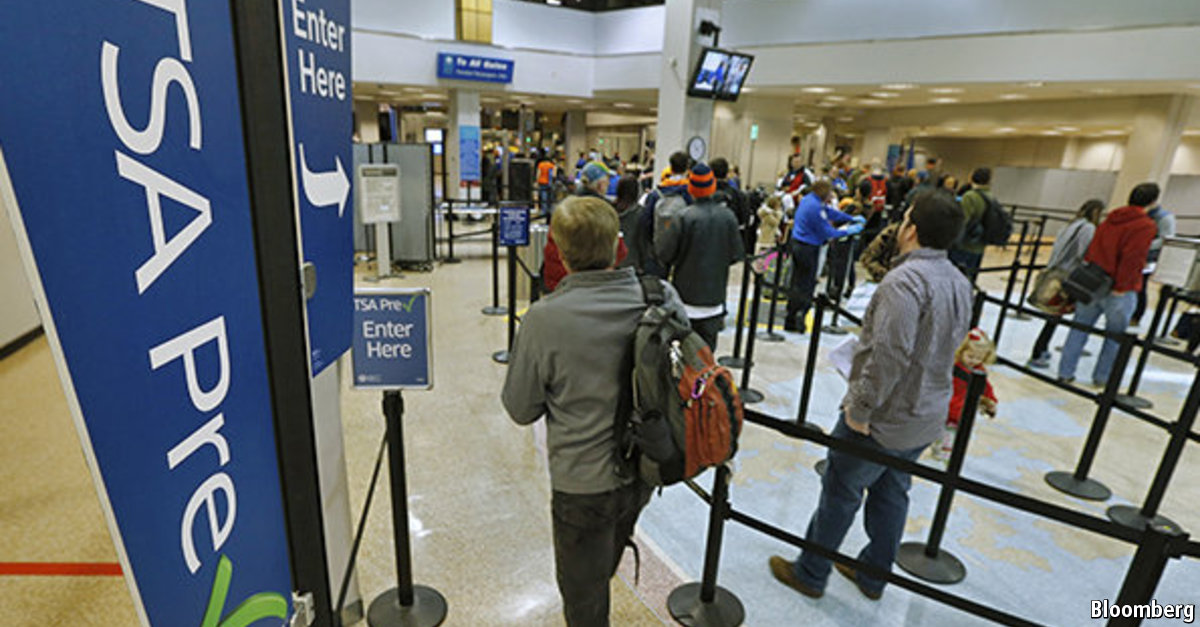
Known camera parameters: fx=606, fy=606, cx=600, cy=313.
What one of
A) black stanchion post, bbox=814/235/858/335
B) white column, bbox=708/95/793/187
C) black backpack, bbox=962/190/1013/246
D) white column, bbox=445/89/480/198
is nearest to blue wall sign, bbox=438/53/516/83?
white column, bbox=445/89/480/198

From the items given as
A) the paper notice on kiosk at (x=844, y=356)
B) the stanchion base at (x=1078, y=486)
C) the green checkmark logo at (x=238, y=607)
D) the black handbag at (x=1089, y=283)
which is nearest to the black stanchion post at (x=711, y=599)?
the paper notice on kiosk at (x=844, y=356)

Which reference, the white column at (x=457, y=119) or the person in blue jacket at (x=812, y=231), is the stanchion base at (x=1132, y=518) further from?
the white column at (x=457, y=119)

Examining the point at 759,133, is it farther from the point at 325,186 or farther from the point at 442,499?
the point at 325,186

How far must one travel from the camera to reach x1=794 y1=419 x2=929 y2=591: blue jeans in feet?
8.59

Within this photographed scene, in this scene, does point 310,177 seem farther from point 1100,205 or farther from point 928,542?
point 1100,205

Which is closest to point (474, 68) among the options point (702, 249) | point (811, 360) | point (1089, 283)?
point (702, 249)

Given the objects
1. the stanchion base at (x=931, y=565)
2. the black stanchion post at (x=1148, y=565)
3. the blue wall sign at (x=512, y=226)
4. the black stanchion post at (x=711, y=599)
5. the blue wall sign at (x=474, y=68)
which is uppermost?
the blue wall sign at (x=474, y=68)

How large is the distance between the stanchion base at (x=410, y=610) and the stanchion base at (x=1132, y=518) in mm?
3757

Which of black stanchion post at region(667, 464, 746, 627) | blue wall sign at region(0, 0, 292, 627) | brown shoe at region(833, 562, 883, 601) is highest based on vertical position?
blue wall sign at region(0, 0, 292, 627)

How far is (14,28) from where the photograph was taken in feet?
1.65

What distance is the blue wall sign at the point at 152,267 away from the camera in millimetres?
553

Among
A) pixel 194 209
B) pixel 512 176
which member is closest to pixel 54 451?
pixel 194 209

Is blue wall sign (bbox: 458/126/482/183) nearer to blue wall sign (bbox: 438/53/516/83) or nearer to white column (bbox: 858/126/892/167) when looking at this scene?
blue wall sign (bbox: 438/53/516/83)

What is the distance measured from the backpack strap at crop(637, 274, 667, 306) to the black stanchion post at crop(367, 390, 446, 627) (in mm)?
1077
